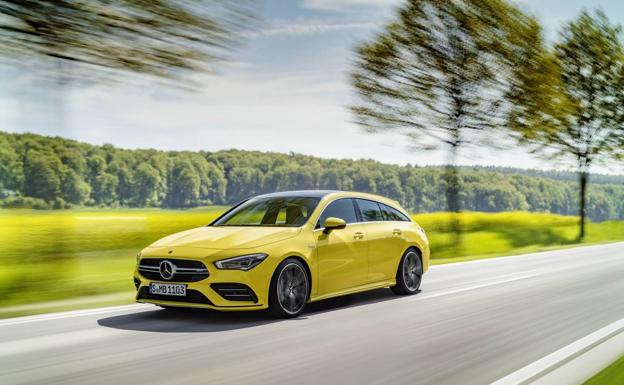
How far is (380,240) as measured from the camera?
10.2 m

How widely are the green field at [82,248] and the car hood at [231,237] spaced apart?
2072 mm

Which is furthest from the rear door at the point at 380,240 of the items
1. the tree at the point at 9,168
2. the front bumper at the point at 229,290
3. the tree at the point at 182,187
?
the tree at the point at 182,187

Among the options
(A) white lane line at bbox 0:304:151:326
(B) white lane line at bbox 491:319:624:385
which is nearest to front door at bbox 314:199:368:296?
(A) white lane line at bbox 0:304:151:326

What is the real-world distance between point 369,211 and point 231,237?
254 cm

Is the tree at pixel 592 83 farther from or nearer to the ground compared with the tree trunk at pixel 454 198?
farther from the ground

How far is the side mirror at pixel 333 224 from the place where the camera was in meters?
9.10

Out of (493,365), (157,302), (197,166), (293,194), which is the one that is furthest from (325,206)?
(197,166)

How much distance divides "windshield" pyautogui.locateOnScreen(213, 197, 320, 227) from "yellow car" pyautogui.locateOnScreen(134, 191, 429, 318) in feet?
0.05

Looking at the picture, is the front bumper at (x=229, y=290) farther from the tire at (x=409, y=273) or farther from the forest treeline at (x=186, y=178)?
the forest treeline at (x=186, y=178)

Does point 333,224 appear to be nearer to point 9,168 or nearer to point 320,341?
point 320,341

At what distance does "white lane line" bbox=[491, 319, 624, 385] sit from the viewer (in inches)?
225

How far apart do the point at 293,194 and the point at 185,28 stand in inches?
126

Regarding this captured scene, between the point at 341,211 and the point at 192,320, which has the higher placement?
the point at 341,211

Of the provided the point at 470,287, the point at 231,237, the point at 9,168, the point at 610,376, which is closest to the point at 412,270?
the point at 470,287
